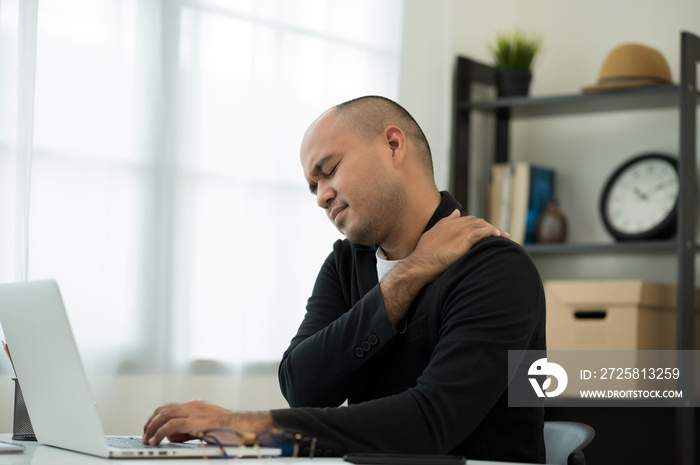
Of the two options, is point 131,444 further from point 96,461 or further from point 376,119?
point 376,119

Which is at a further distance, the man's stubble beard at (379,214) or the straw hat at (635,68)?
the straw hat at (635,68)

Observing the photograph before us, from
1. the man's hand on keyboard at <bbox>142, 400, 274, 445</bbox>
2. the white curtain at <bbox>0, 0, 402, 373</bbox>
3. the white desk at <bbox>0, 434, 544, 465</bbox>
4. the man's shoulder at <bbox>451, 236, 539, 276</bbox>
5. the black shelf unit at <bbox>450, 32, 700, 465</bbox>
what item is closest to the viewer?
the white desk at <bbox>0, 434, 544, 465</bbox>

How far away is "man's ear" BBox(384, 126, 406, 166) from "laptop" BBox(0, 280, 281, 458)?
74cm

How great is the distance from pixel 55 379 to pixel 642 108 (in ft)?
9.37

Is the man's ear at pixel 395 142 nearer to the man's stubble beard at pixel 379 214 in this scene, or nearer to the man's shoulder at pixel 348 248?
the man's stubble beard at pixel 379 214

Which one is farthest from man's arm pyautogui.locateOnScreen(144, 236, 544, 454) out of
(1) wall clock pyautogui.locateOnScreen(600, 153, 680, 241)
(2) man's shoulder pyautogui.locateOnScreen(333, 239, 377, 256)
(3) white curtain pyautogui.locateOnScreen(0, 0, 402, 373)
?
(1) wall clock pyautogui.locateOnScreen(600, 153, 680, 241)

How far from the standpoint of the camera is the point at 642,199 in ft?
11.4

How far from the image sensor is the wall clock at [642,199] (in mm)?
3371

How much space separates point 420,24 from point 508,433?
2.33 meters

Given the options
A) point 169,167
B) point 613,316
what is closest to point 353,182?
point 169,167

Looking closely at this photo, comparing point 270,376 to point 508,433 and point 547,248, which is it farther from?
point 508,433

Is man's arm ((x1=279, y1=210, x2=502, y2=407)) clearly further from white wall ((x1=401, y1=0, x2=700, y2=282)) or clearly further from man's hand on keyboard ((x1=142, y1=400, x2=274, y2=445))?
white wall ((x1=401, y1=0, x2=700, y2=282))

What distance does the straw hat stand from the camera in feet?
11.0

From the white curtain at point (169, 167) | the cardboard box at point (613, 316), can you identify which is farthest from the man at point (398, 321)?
the cardboard box at point (613, 316)
